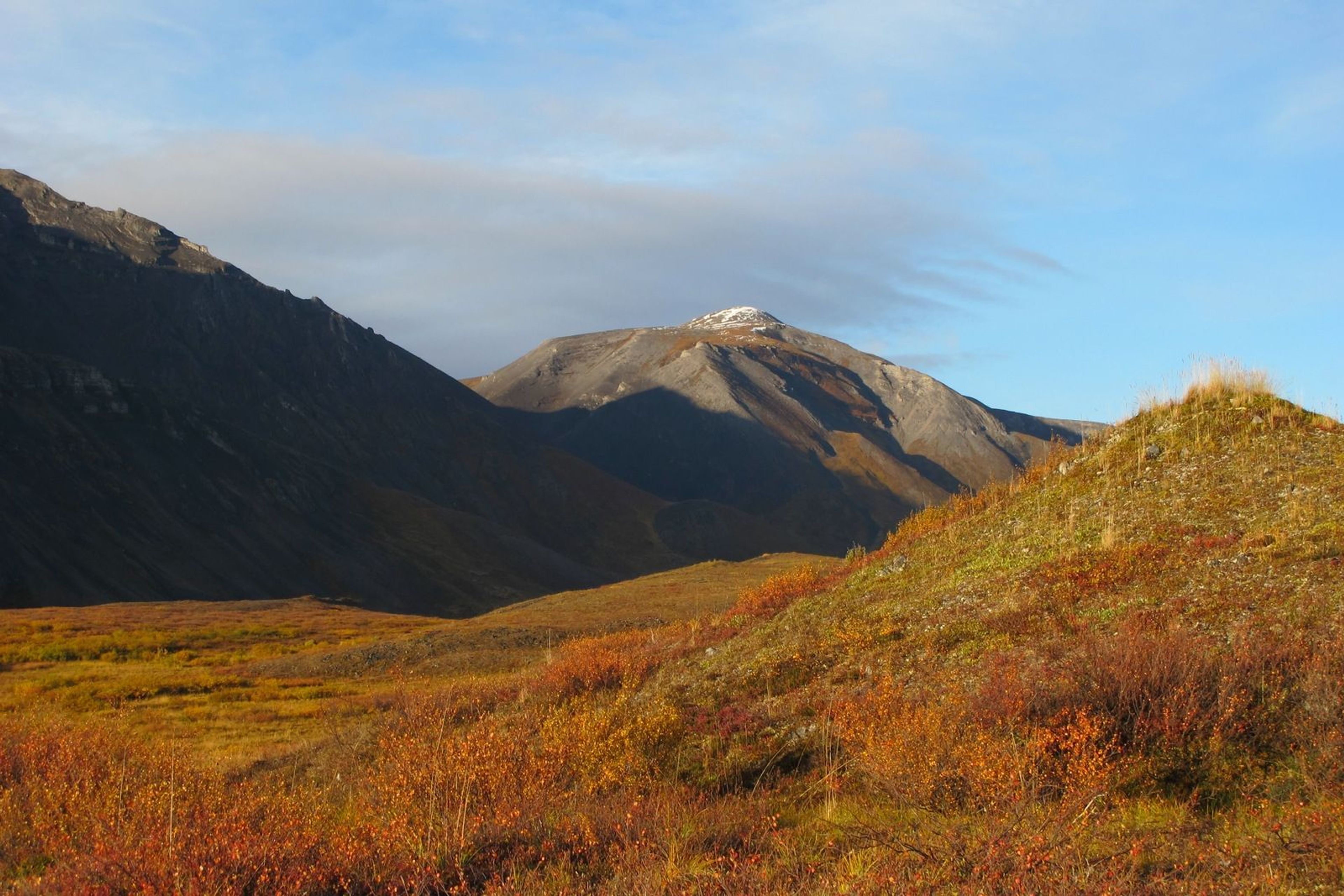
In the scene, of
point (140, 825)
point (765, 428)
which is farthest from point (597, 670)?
point (765, 428)

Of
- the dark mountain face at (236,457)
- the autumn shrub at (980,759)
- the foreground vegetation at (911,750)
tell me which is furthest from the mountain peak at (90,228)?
the autumn shrub at (980,759)

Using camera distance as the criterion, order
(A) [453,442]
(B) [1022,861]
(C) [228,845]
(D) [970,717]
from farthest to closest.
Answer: (A) [453,442] → (D) [970,717] → (C) [228,845] → (B) [1022,861]

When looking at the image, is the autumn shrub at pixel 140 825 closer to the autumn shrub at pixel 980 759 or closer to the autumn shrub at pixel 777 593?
the autumn shrub at pixel 980 759

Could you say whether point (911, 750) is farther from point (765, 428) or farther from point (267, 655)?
point (765, 428)

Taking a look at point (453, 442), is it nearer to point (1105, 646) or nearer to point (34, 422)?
point (34, 422)

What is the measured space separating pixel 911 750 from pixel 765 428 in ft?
469

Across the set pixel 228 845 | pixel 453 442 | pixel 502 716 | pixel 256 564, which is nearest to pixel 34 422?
pixel 256 564

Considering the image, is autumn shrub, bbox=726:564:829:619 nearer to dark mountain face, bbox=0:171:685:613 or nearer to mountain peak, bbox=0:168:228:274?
dark mountain face, bbox=0:171:685:613

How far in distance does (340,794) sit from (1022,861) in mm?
7335

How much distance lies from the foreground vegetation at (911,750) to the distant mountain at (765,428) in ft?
339

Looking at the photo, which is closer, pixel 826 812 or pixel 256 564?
pixel 826 812

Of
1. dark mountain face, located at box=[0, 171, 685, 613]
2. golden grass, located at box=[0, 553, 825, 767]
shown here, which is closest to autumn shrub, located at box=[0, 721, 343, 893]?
golden grass, located at box=[0, 553, 825, 767]

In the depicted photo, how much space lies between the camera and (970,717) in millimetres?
8500

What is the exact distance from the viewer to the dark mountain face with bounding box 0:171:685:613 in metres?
61.4
